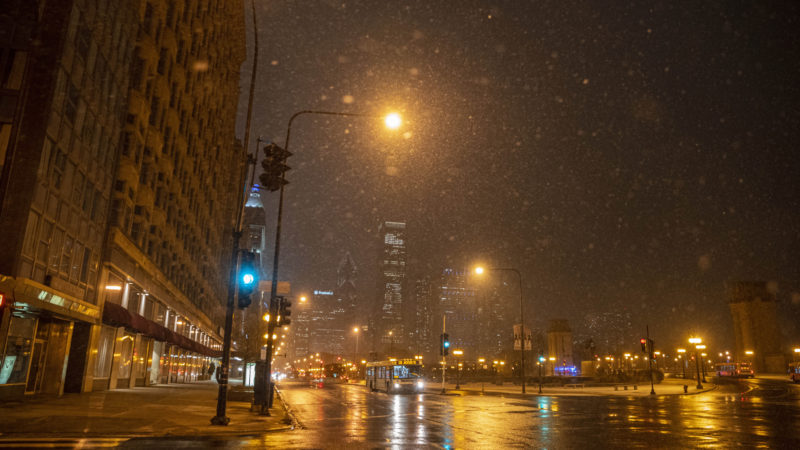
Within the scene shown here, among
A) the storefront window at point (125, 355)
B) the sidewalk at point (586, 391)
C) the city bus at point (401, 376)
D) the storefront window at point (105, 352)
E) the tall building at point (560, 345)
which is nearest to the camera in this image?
the storefront window at point (105, 352)

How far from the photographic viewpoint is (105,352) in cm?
2847

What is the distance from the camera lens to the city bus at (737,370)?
265 feet

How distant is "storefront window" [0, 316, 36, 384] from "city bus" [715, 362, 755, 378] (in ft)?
304

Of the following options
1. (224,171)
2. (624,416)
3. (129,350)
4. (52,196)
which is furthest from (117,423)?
(224,171)

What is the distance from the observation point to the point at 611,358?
13150 cm

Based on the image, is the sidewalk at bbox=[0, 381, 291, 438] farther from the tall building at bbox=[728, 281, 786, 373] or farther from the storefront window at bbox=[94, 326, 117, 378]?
the tall building at bbox=[728, 281, 786, 373]

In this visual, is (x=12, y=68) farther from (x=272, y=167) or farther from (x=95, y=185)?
(x=272, y=167)

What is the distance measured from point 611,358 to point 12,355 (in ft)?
442

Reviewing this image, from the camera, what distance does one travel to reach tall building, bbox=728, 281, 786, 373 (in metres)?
108

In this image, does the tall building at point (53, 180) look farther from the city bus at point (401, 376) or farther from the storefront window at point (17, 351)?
the city bus at point (401, 376)

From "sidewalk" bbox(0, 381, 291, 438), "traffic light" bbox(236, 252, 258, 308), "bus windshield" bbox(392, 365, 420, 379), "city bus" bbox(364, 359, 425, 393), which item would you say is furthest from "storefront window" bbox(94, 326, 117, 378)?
"bus windshield" bbox(392, 365, 420, 379)

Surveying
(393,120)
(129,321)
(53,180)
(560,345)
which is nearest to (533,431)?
(393,120)

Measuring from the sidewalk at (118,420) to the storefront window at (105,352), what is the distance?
23.0 feet

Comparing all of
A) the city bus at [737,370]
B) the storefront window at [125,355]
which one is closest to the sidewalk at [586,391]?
the storefront window at [125,355]
